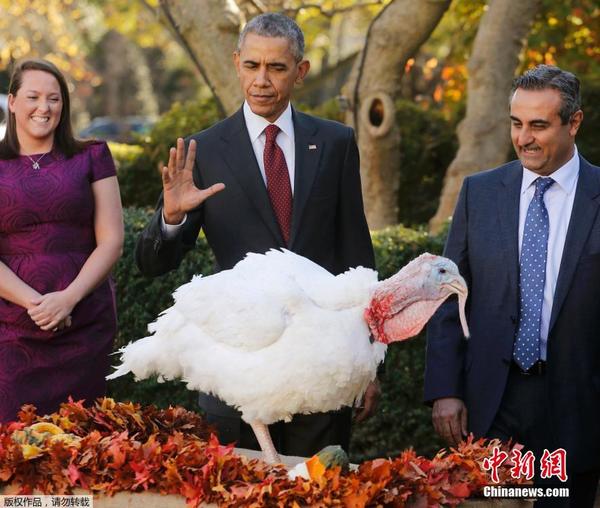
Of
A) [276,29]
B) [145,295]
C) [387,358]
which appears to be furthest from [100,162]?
[387,358]

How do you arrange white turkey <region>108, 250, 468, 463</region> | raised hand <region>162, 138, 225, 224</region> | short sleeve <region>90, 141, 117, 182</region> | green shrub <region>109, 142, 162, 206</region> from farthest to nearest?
green shrub <region>109, 142, 162, 206</region>, short sleeve <region>90, 141, 117, 182</region>, raised hand <region>162, 138, 225, 224</region>, white turkey <region>108, 250, 468, 463</region>

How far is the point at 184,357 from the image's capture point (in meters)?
3.65

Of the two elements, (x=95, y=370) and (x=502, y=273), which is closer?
(x=502, y=273)

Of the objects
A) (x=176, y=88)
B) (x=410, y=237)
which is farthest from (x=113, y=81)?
(x=410, y=237)

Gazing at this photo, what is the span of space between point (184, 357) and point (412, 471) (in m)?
0.87

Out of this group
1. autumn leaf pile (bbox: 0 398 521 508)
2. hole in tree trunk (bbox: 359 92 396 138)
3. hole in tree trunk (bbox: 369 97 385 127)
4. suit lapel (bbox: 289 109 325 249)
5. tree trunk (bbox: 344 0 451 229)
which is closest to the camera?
autumn leaf pile (bbox: 0 398 521 508)

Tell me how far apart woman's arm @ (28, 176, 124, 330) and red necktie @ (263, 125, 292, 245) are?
1011 mm

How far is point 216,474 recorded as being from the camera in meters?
3.41

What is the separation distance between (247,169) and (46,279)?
46.7 inches

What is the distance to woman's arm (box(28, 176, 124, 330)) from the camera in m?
4.61

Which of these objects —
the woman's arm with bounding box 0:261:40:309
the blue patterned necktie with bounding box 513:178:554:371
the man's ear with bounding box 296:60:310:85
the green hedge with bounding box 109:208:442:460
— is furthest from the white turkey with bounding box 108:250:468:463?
the green hedge with bounding box 109:208:442:460

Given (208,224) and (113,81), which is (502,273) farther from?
(113,81)

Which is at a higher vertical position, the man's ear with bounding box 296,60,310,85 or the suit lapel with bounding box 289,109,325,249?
the man's ear with bounding box 296,60,310,85

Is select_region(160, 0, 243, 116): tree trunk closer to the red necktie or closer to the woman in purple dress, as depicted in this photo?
the woman in purple dress
